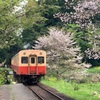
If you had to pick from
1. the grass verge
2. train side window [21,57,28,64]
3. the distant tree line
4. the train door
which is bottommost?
the grass verge

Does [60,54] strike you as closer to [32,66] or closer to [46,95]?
[32,66]

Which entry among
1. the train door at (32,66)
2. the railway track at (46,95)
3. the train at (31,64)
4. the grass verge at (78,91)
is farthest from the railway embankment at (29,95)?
the train door at (32,66)

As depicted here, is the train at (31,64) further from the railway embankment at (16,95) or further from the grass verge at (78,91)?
the railway embankment at (16,95)

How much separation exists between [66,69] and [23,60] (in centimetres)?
704

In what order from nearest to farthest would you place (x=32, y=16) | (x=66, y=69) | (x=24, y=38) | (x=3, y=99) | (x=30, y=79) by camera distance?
(x=3, y=99)
(x=32, y=16)
(x=30, y=79)
(x=66, y=69)
(x=24, y=38)

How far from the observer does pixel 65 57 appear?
32750 millimetres

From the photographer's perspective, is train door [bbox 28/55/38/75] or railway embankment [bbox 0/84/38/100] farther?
train door [bbox 28/55/38/75]

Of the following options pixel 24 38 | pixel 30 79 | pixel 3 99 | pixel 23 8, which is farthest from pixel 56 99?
pixel 24 38

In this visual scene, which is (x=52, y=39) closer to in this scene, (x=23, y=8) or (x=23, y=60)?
(x=23, y=60)

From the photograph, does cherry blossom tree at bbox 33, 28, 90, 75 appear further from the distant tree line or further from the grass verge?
the grass verge

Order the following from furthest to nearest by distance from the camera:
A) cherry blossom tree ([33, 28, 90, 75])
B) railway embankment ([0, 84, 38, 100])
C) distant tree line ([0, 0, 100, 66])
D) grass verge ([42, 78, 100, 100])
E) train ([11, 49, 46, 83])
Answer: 1. cherry blossom tree ([33, 28, 90, 75])
2. train ([11, 49, 46, 83])
3. grass verge ([42, 78, 100, 100])
4. railway embankment ([0, 84, 38, 100])
5. distant tree line ([0, 0, 100, 66])

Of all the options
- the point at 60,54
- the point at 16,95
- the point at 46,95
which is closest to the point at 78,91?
the point at 46,95

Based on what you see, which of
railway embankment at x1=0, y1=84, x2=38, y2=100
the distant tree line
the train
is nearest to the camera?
the distant tree line

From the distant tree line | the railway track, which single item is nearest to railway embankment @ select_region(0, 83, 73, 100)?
the railway track
